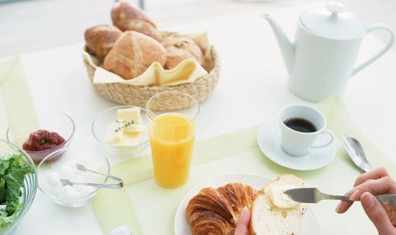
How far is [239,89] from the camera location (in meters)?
1.20

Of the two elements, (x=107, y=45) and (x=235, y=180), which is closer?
(x=235, y=180)

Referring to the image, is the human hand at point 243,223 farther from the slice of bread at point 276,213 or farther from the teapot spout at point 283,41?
the teapot spout at point 283,41

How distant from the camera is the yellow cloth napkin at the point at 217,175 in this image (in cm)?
81

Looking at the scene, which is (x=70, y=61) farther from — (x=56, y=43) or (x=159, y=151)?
(x=56, y=43)

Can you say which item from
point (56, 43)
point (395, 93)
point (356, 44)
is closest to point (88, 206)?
point (356, 44)

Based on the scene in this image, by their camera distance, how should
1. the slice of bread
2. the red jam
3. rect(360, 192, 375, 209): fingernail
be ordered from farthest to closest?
the red jam, the slice of bread, rect(360, 192, 375, 209): fingernail

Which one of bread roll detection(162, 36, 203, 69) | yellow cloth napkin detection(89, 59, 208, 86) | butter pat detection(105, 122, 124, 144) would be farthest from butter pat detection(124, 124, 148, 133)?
bread roll detection(162, 36, 203, 69)

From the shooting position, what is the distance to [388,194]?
731 mm

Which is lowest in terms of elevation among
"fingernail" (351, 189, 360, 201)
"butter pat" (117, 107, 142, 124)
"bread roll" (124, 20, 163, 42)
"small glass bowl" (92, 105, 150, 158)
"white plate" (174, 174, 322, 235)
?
"white plate" (174, 174, 322, 235)

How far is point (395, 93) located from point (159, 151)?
0.81 metres

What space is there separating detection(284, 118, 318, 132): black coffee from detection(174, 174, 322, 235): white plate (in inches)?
6.5

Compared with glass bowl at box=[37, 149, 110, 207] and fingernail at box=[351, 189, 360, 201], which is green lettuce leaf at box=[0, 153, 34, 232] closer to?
glass bowl at box=[37, 149, 110, 207]

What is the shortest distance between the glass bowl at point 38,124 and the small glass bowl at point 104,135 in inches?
2.5

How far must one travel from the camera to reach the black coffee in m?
0.95
